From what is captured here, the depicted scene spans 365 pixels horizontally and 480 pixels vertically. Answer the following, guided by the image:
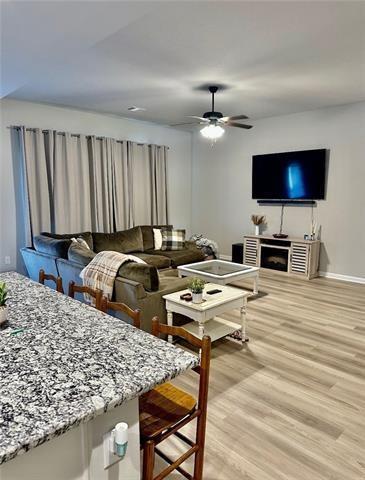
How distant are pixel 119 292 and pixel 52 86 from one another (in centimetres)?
308

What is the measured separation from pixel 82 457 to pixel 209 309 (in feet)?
6.73

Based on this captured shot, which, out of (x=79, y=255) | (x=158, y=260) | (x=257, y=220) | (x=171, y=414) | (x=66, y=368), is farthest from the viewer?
(x=257, y=220)

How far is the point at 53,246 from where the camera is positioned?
4.11 metres

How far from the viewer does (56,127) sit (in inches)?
215

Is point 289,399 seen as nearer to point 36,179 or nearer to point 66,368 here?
point 66,368

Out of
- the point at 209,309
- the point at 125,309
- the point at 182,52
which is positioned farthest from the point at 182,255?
the point at 125,309

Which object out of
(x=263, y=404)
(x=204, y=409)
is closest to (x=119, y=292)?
(x=263, y=404)

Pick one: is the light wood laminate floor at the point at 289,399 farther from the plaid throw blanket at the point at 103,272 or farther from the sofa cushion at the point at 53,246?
the sofa cushion at the point at 53,246

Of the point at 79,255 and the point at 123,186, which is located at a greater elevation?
the point at 123,186

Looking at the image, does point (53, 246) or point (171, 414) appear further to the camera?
point (53, 246)

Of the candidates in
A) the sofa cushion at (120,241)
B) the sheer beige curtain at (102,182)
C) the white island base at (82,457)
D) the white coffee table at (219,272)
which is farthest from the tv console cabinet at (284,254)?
the white island base at (82,457)

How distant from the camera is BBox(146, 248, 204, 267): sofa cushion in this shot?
5355 mm

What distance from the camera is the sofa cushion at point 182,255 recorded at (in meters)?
5.36

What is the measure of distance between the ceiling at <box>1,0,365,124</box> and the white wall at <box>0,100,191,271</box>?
0.95 ft
